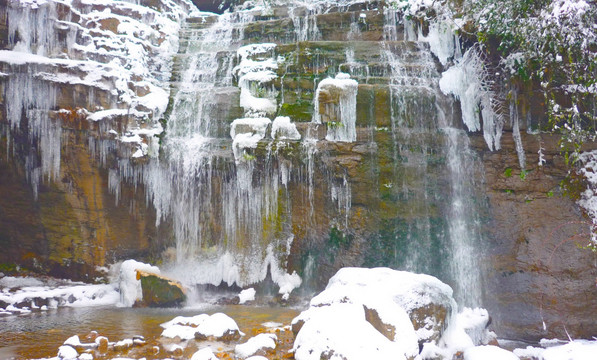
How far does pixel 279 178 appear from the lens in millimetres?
9102

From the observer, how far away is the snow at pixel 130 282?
859 cm

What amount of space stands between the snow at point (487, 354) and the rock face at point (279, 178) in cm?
320

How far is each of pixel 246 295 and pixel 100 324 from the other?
308 centimetres

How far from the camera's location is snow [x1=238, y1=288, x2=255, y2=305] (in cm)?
916

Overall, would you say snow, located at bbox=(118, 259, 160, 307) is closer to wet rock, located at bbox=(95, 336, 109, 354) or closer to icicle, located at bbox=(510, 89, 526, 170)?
wet rock, located at bbox=(95, 336, 109, 354)

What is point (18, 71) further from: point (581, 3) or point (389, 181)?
point (581, 3)

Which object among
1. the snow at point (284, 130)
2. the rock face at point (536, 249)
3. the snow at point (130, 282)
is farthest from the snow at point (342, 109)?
the snow at point (130, 282)

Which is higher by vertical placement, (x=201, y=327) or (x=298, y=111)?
(x=298, y=111)

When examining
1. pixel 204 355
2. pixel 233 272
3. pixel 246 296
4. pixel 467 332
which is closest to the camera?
pixel 204 355

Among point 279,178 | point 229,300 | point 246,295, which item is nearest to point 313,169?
point 279,178

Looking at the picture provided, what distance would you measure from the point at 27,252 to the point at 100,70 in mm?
4528

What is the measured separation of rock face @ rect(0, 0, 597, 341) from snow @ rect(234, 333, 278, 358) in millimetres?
3418

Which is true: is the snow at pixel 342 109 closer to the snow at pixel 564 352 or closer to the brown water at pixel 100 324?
the brown water at pixel 100 324

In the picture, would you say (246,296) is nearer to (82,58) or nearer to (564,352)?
(564,352)
